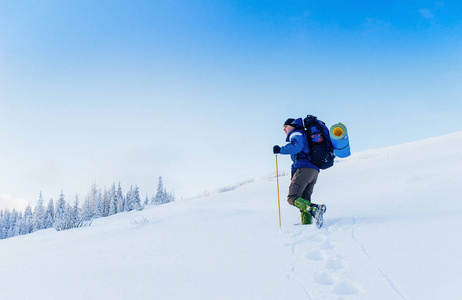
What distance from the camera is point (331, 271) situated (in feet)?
8.03

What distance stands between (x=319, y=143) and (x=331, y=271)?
8.56 feet

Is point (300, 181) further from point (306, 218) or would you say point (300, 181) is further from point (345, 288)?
point (345, 288)

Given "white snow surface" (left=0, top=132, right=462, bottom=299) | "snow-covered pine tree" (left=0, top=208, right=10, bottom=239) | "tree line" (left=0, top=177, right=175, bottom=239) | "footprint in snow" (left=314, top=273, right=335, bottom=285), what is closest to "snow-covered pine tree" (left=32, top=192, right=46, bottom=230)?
"tree line" (left=0, top=177, right=175, bottom=239)

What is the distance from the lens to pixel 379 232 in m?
3.21

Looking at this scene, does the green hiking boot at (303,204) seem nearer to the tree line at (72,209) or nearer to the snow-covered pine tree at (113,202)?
the tree line at (72,209)

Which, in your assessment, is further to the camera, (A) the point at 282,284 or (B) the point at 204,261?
(B) the point at 204,261

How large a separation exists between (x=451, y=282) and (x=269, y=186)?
958 cm

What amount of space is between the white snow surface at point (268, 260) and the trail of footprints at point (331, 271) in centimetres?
1

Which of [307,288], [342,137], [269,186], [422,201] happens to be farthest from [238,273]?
[269,186]

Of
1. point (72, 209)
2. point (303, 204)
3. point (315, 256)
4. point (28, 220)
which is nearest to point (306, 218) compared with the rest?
point (303, 204)

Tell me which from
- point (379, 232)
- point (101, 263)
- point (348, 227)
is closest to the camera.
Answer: point (101, 263)

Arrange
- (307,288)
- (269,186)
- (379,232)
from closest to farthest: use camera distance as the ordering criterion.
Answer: (307,288) → (379,232) → (269,186)

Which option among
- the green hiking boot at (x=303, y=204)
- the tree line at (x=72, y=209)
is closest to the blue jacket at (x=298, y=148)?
the green hiking boot at (x=303, y=204)

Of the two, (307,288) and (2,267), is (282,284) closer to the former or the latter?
(307,288)
